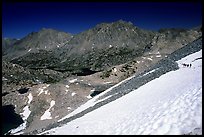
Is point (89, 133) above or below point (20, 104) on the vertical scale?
below

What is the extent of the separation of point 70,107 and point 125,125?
8361 centimetres

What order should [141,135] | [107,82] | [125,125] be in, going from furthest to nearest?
1. [107,82]
2. [125,125]
3. [141,135]

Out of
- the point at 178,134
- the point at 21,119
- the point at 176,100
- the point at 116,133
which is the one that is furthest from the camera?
the point at 21,119

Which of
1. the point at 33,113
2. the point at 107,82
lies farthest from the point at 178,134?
the point at 107,82

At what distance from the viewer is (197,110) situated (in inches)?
604

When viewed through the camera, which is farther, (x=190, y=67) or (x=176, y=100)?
(x=190, y=67)

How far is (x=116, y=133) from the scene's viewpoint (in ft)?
56.1

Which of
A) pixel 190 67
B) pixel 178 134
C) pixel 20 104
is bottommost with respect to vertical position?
pixel 178 134

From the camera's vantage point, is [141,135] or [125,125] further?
[125,125]

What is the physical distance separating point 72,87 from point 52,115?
27.0 meters

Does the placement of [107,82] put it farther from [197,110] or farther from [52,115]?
[197,110]

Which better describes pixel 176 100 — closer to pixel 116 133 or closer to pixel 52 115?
pixel 116 133

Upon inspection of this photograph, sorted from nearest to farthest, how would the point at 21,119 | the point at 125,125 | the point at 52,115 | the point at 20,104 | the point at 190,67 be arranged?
the point at 125,125
the point at 190,67
the point at 52,115
the point at 21,119
the point at 20,104

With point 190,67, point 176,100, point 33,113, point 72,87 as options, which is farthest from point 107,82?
point 176,100
